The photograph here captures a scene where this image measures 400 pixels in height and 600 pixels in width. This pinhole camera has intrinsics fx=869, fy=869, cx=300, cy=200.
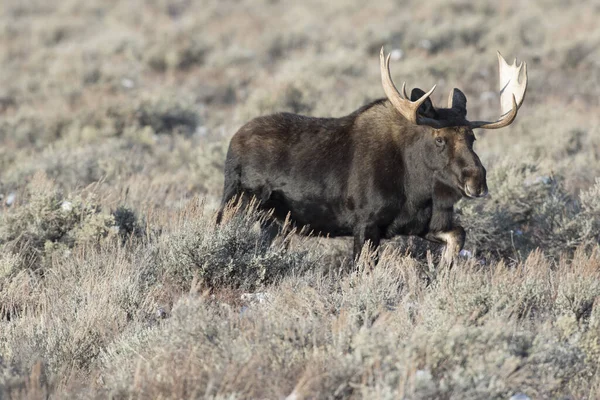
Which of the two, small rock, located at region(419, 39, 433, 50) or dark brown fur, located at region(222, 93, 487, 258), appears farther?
small rock, located at region(419, 39, 433, 50)

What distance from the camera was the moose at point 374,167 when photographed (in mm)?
6488

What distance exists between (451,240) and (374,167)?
0.81 metres

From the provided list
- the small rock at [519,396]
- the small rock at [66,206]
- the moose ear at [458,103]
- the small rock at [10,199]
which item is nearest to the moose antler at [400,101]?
the moose ear at [458,103]

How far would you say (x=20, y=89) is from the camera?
15.9 meters

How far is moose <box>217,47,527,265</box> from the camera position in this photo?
6.49 m

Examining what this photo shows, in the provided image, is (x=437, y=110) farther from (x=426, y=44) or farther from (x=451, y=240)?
(x=426, y=44)

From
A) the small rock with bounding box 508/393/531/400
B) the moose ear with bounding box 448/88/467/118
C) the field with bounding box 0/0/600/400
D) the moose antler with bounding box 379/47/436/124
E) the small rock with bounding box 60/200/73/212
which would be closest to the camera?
the small rock with bounding box 508/393/531/400

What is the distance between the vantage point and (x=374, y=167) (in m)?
6.74

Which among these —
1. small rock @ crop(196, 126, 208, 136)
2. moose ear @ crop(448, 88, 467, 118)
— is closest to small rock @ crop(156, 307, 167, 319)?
moose ear @ crop(448, 88, 467, 118)

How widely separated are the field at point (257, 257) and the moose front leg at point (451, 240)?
0.78 feet

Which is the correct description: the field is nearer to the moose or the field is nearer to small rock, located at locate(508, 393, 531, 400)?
small rock, located at locate(508, 393, 531, 400)

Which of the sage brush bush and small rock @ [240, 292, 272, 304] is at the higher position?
the sage brush bush

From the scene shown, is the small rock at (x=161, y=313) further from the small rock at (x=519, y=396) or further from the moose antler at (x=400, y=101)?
the small rock at (x=519, y=396)

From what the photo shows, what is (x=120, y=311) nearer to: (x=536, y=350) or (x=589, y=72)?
(x=536, y=350)
